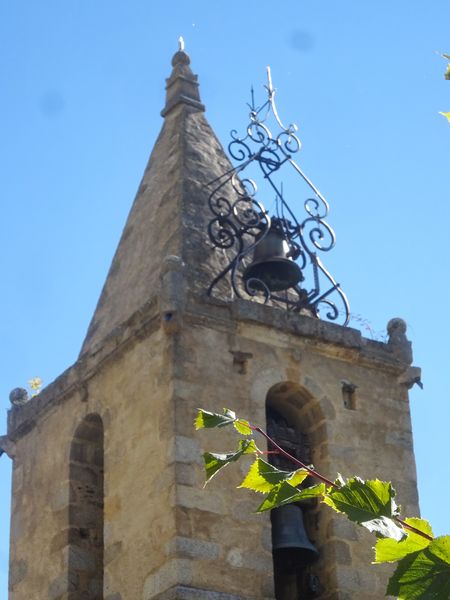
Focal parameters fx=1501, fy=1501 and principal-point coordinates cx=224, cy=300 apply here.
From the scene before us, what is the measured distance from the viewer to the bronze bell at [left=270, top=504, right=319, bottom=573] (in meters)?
11.6

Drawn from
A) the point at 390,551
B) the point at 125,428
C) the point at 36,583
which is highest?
the point at 125,428

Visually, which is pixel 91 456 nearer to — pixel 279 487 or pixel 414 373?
pixel 414 373

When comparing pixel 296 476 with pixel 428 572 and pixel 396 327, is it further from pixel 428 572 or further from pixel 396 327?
pixel 396 327

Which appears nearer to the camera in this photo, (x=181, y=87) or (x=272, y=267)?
(x=272, y=267)

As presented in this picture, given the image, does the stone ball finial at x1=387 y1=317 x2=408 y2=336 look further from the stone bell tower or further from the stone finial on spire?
the stone finial on spire

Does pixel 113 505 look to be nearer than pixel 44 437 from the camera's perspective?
Yes

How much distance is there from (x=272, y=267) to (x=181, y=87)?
277 cm

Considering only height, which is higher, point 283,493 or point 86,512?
point 86,512

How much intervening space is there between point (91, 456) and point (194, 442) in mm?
1692

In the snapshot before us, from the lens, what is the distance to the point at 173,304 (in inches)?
465

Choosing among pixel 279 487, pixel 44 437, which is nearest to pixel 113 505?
pixel 44 437

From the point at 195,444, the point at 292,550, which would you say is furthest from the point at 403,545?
the point at 292,550

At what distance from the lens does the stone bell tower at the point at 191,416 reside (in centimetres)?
1122

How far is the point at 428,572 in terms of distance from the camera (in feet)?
12.6
